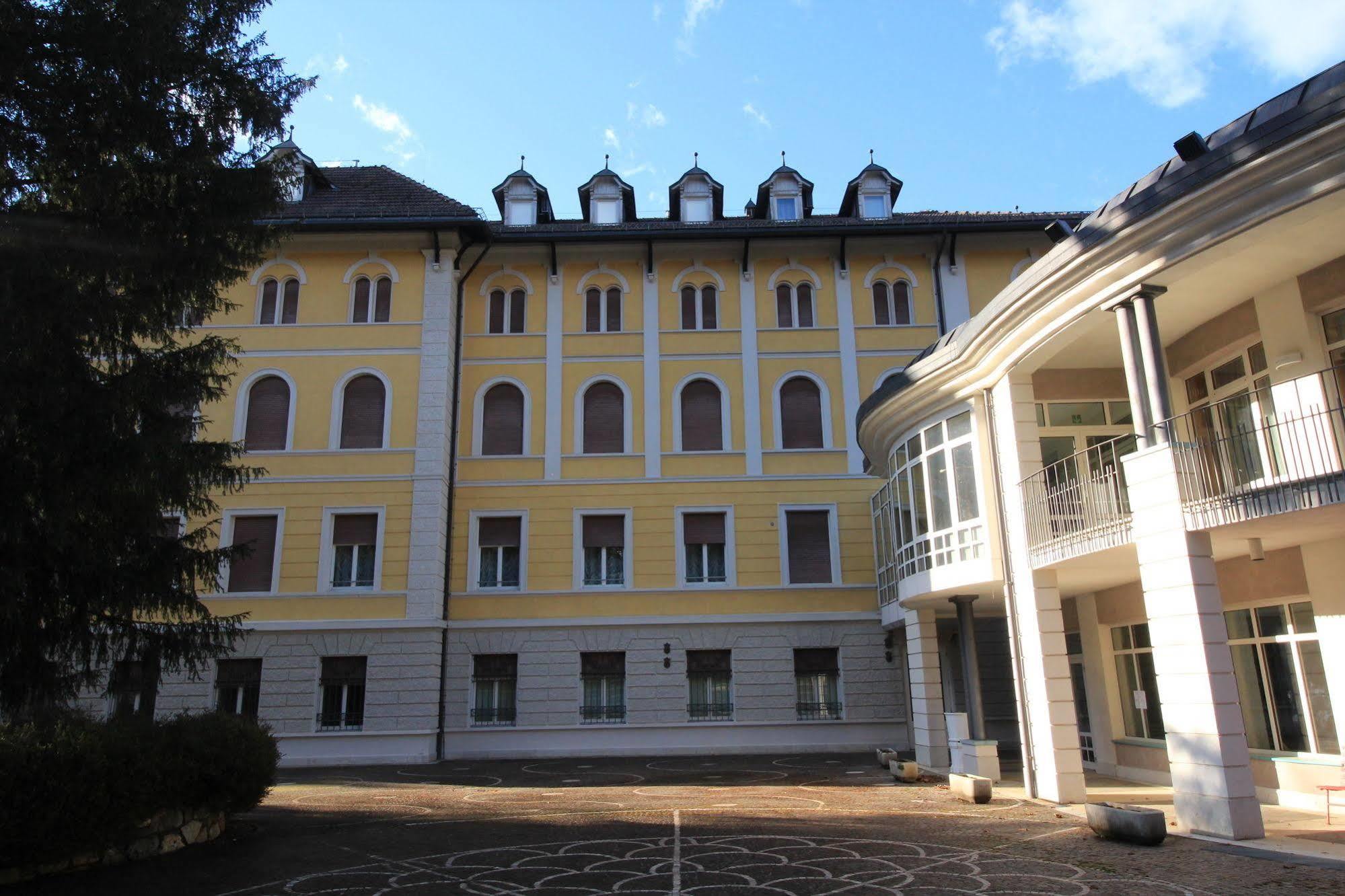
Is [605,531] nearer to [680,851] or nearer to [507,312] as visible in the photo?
[507,312]

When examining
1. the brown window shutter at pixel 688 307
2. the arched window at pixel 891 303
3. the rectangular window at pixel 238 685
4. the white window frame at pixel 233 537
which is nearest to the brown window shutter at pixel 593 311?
the brown window shutter at pixel 688 307

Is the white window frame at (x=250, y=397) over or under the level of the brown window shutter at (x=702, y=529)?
over

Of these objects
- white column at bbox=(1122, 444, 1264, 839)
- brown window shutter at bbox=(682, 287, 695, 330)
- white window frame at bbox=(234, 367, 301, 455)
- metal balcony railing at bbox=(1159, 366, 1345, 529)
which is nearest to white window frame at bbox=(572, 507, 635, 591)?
brown window shutter at bbox=(682, 287, 695, 330)

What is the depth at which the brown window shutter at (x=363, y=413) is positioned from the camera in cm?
2156

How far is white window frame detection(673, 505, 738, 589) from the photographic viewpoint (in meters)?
21.1

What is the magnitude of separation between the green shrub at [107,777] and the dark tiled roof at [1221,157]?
36.1ft

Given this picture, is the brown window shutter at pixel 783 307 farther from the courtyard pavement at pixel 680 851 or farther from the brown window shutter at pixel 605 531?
the courtyard pavement at pixel 680 851

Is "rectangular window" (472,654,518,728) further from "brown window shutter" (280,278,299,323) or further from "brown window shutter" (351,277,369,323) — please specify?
"brown window shutter" (280,278,299,323)

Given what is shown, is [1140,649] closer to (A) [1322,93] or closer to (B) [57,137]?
(A) [1322,93]

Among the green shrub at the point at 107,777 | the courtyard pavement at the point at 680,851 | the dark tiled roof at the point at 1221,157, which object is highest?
the dark tiled roof at the point at 1221,157

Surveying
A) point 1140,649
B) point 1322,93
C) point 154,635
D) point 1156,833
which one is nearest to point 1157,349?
point 1322,93

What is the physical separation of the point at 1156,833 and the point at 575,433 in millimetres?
15902

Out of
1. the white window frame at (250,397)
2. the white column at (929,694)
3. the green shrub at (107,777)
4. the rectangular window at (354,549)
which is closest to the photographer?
the green shrub at (107,777)

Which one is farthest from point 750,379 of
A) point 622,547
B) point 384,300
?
point 384,300
